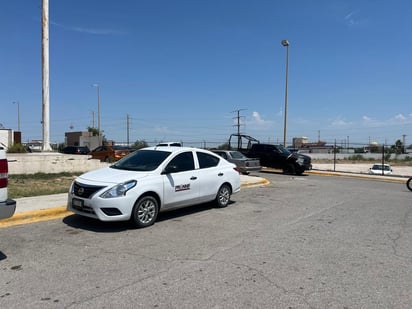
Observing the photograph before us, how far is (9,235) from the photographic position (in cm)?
657

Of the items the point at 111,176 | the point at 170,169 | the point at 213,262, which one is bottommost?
the point at 213,262

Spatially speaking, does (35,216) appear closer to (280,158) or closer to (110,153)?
(280,158)

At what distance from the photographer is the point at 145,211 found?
727 cm

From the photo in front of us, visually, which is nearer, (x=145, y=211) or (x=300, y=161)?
(x=145, y=211)

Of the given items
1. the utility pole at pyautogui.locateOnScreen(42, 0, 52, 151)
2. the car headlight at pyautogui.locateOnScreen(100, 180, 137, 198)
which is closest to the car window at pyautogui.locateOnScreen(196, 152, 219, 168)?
the car headlight at pyautogui.locateOnScreen(100, 180, 137, 198)

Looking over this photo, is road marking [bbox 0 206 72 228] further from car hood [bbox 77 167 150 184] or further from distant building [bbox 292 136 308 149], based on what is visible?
distant building [bbox 292 136 308 149]

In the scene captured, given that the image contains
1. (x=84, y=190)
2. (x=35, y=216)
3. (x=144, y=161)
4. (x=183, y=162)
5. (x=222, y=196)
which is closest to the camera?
(x=84, y=190)

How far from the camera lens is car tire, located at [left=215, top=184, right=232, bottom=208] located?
9.48 m

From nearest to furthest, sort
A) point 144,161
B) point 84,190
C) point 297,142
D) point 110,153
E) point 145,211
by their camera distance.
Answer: point 84,190 → point 145,211 → point 144,161 → point 110,153 → point 297,142

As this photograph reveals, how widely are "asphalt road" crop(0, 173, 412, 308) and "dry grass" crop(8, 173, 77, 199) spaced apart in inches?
134

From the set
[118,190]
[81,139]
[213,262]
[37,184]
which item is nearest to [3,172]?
[118,190]

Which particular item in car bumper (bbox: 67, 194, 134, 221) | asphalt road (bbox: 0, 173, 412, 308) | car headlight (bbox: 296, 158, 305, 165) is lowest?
asphalt road (bbox: 0, 173, 412, 308)

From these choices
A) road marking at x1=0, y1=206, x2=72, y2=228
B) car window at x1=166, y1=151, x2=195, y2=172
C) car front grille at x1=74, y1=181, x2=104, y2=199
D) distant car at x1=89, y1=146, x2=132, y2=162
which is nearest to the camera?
car front grille at x1=74, y1=181, x2=104, y2=199

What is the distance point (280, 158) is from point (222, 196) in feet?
42.3
